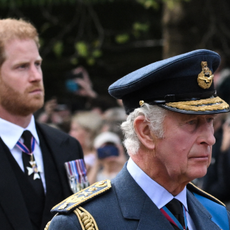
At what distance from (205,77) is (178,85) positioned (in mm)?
130

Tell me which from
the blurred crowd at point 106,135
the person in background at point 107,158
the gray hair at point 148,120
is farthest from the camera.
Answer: the person in background at point 107,158

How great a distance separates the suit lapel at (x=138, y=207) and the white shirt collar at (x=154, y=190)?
22mm

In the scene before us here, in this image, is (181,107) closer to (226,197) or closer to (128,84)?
(128,84)

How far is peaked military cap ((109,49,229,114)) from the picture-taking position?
1970mm

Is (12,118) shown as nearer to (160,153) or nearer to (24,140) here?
(24,140)

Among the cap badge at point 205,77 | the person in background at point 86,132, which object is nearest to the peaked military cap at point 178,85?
the cap badge at point 205,77

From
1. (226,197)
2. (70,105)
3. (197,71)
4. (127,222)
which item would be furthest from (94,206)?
(70,105)

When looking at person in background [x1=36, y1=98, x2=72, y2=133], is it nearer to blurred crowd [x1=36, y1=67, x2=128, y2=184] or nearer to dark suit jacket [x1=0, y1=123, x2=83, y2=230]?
blurred crowd [x1=36, y1=67, x2=128, y2=184]

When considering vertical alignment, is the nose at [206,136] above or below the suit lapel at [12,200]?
above

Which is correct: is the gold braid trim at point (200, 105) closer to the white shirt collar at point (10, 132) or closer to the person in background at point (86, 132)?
the white shirt collar at point (10, 132)

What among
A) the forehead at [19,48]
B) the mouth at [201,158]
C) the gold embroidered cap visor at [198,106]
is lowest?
the mouth at [201,158]

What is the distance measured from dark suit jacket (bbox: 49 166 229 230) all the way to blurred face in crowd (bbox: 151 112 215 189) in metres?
0.17

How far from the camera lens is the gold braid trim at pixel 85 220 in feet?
6.15

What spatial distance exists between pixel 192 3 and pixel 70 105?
7.42 ft
